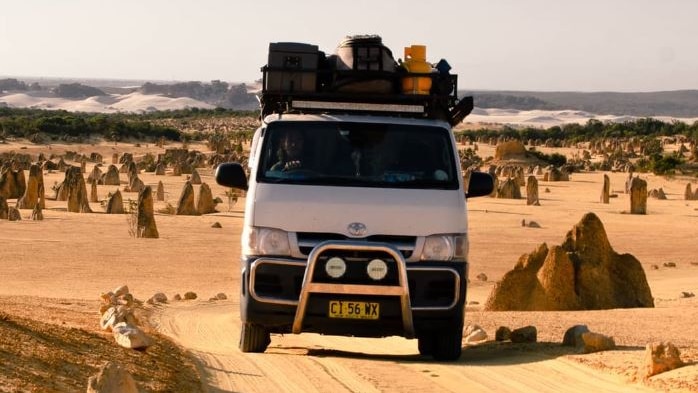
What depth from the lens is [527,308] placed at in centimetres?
1827

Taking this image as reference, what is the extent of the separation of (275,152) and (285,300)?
1420 mm

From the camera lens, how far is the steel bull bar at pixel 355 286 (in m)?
11.2

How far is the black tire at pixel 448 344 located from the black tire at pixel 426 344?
0.65ft

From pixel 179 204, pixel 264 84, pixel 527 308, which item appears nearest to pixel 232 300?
pixel 527 308

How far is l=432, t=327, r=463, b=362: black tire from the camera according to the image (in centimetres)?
1186

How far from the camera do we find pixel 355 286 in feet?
37.1

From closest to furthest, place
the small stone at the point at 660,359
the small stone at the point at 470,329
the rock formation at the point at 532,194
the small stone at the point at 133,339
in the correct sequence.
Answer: the small stone at the point at 660,359
the small stone at the point at 133,339
the small stone at the point at 470,329
the rock formation at the point at 532,194

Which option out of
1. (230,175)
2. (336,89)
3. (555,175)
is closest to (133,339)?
(230,175)

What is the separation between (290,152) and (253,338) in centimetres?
177

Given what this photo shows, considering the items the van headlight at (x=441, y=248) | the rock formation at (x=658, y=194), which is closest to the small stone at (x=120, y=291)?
the van headlight at (x=441, y=248)

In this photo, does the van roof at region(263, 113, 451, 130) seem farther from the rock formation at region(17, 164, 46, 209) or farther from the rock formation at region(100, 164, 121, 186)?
the rock formation at region(100, 164, 121, 186)

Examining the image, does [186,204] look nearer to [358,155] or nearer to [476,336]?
[476,336]

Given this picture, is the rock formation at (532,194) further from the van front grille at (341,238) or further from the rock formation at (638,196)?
the van front grille at (341,238)

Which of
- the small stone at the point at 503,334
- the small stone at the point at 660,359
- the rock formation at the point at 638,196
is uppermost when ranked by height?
the small stone at the point at 660,359
